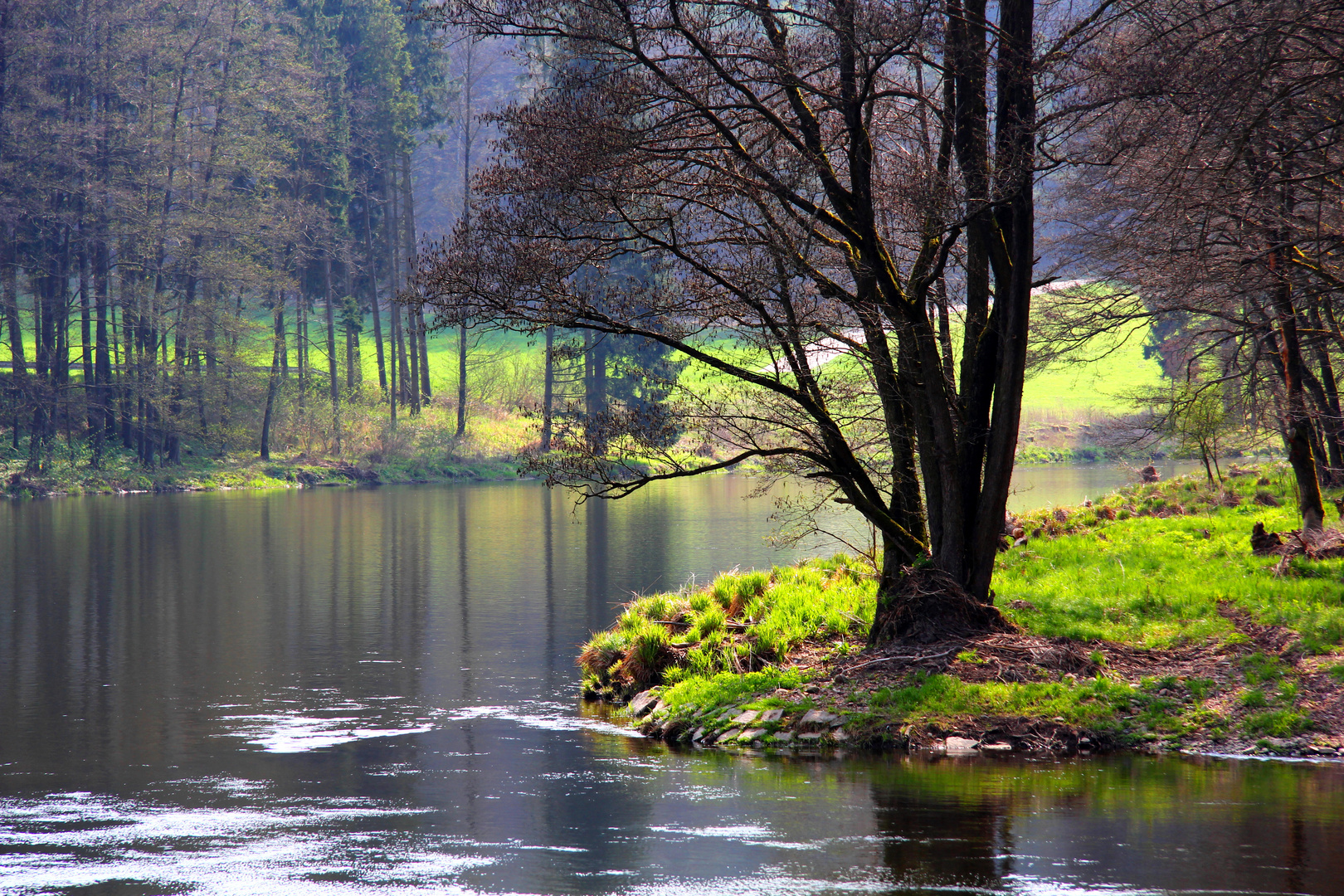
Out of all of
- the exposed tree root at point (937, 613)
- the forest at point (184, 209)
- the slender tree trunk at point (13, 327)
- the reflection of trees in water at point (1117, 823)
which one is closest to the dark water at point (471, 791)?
the reflection of trees in water at point (1117, 823)

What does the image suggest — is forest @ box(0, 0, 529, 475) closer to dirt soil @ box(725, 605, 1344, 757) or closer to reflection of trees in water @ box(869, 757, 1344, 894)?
dirt soil @ box(725, 605, 1344, 757)

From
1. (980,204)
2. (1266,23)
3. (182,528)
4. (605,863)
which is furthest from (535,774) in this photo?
(182,528)

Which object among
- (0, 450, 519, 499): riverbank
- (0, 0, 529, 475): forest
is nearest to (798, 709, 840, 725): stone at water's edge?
(0, 450, 519, 499): riverbank

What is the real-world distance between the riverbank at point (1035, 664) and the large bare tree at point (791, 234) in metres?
1.00

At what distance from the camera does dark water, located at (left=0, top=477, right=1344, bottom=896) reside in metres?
7.71

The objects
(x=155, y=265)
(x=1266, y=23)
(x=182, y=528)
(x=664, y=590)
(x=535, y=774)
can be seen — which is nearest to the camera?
(x=1266, y=23)

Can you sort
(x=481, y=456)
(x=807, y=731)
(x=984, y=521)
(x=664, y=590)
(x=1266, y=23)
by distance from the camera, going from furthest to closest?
(x=481, y=456) → (x=664, y=590) → (x=984, y=521) → (x=807, y=731) → (x=1266, y=23)

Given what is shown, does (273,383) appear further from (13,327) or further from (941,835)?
(941,835)

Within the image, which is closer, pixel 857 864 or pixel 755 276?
pixel 857 864

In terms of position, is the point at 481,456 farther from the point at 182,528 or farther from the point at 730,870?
the point at 730,870

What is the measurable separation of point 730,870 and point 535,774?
3228mm

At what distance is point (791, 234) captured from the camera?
12.7m

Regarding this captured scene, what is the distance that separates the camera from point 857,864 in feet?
25.6

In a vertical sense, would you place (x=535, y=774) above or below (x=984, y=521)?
below
